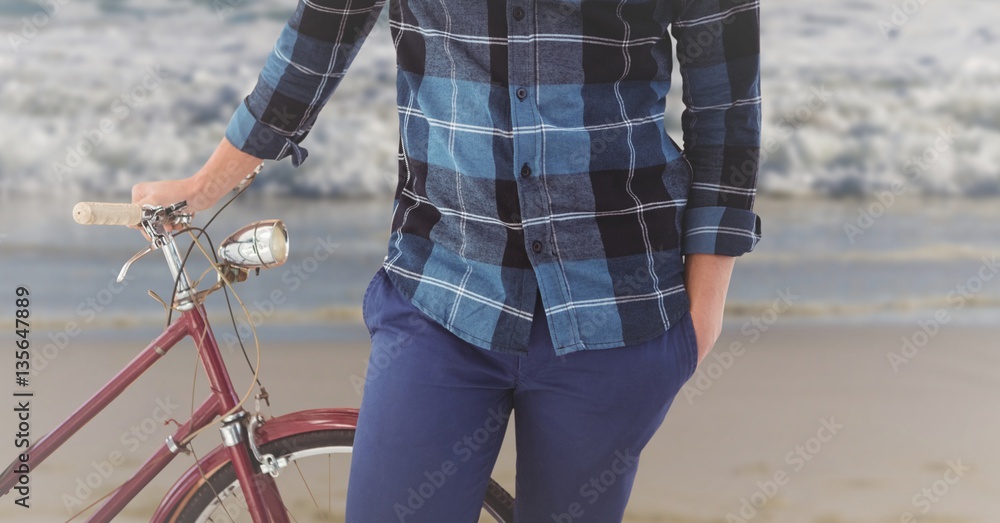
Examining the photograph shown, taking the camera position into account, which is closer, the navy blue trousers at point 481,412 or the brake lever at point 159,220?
the navy blue trousers at point 481,412

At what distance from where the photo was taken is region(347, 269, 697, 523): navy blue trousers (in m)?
0.92

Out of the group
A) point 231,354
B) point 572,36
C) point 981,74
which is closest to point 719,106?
point 572,36

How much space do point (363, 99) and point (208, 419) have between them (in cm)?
472

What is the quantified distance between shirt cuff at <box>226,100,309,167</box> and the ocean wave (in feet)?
14.7

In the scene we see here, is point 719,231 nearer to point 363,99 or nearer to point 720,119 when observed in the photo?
point 720,119

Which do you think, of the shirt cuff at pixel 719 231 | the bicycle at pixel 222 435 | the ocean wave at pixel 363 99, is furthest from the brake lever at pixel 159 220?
the ocean wave at pixel 363 99

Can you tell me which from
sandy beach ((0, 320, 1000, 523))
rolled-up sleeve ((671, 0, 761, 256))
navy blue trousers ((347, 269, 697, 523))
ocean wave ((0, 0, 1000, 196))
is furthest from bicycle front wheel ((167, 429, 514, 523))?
ocean wave ((0, 0, 1000, 196))

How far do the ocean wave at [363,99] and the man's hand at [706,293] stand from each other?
4.75 m

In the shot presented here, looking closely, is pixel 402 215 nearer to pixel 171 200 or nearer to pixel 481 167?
pixel 481 167

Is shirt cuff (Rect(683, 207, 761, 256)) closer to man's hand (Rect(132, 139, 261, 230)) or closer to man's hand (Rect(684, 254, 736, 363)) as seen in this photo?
man's hand (Rect(684, 254, 736, 363))

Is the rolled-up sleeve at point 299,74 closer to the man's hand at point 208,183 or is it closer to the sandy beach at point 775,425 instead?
the man's hand at point 208,183

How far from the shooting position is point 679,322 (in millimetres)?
975

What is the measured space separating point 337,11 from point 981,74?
6.31m

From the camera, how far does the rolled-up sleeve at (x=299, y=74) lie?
1.05m
